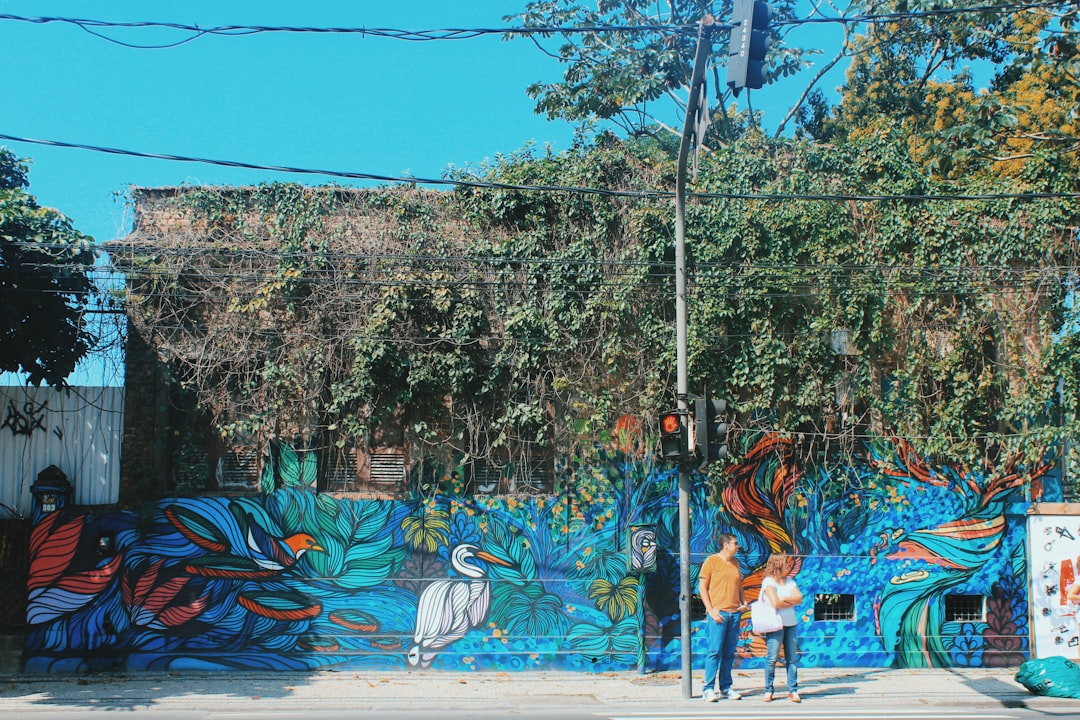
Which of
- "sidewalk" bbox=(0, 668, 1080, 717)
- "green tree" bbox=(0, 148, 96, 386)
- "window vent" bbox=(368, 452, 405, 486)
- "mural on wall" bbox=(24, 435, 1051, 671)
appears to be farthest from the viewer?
"window vent" bbox=(368, 452, 405, 486)

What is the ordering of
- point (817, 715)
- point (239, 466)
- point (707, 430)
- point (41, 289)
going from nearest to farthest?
1. point (817, 715)
2. point (707, 430)
3. point (41, 289)
4. point (239, 466)

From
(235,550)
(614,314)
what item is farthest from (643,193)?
(235,550)

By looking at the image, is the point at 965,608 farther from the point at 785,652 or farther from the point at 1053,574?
the point at 785,652

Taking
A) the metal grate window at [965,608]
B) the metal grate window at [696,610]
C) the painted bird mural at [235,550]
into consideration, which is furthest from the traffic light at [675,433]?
the painted bird mural at [235,550]

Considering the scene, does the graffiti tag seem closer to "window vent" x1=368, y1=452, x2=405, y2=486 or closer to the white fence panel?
the white fence panel

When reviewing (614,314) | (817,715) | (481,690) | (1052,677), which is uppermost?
(614,314)

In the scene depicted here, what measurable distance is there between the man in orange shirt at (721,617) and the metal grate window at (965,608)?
383 centimetres

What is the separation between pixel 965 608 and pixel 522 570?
A: 20.1ft

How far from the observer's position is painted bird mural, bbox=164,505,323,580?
11.9 metres

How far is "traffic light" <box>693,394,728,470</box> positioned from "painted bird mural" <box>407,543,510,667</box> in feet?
10.8

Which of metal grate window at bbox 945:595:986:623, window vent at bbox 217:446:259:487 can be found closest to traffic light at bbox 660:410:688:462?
metal grate window at bbox 945:595:986:623

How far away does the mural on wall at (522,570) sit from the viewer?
11.8 meters

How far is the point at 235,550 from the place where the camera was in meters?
11.9

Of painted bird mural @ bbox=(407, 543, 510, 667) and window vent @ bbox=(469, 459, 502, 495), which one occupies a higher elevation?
window vent @ bbox=(469, 459, 502, 495)
